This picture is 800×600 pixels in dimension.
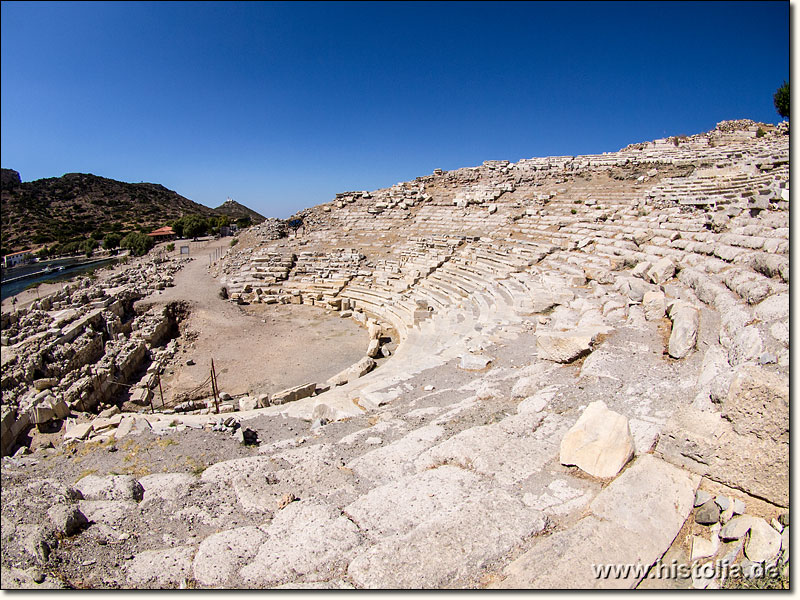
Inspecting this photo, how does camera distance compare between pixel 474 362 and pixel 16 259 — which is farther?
pixel 16 259

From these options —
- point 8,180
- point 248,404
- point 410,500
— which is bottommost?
point 248,404

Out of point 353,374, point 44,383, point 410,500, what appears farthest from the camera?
point 44,383

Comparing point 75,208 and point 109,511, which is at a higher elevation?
point 75,208

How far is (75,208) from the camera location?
6831cm

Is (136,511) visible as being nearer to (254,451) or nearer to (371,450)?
(254,451)

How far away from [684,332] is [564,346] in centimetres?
147

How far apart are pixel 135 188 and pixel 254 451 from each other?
302 feet

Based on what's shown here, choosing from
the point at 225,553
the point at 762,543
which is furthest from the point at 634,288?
the point at 225,553

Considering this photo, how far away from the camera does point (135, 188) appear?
81.0m

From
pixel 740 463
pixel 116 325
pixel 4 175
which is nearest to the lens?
pixel 740 463

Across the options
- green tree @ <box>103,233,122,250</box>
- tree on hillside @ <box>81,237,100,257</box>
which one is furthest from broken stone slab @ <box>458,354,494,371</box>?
tree on hillside @ <box>81,237,100,257</box>

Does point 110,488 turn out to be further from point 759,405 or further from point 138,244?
point 138,244

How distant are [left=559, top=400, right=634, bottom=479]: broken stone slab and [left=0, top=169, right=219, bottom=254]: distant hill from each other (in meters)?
64.5

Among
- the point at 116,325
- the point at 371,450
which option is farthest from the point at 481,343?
the point at 116,325
